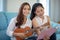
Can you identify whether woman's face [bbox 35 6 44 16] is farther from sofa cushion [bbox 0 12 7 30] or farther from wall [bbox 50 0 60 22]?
wall [bbox 50 0 60 22]

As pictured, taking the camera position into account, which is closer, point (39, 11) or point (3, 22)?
point (39, 11)

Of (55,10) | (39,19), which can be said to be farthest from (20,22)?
(55,10)

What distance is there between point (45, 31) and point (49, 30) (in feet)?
→ 0.14

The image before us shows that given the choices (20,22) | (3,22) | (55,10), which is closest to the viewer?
(20,22)

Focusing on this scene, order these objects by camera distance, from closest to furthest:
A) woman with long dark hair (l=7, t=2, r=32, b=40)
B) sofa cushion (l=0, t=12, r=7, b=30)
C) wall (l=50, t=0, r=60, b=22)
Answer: woman with long dark hair (l=7, t=2, r=32, b=40) < sofa cushion (l=0, t=12, r=7, b=30) < wall (l=50, t=0, r=60, b=22)

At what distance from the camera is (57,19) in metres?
3.76

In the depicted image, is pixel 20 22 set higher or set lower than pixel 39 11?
lower

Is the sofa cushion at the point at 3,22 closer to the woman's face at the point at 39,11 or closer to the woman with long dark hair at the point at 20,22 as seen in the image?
the woman with long dark hair at the point at 20,22

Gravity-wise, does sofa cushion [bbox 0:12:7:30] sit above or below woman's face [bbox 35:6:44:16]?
below

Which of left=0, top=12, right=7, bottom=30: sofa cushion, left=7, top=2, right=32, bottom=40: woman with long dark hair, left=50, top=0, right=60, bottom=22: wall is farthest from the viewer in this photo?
left=50, top=0, right=60, bottom=22: wall

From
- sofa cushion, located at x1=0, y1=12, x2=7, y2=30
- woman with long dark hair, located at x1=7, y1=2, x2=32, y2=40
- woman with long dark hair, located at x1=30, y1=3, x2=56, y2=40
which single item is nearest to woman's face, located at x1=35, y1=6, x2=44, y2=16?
woman with long dark hair, located at x1=30, y1=3, x2=56, y2=40

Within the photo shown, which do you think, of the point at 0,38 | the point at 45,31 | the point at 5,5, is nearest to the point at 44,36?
the point at 45,31

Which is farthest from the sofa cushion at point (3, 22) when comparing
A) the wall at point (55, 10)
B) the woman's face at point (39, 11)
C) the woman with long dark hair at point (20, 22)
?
the wall at point (55, 10)

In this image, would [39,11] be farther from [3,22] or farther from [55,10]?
[55,10]
